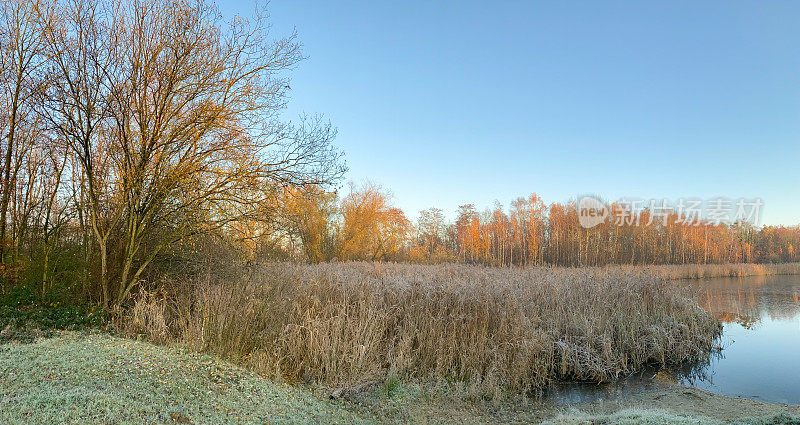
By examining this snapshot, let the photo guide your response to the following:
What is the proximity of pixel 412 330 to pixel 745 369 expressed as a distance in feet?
23.4

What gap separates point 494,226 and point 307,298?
96.5 feet

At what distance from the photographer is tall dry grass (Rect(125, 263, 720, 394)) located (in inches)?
242

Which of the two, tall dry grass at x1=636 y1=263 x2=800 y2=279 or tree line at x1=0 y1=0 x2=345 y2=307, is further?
tall dry grass at x1=636 y1=263 x2=800 y2=279

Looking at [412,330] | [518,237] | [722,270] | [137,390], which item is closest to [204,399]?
[137,390]

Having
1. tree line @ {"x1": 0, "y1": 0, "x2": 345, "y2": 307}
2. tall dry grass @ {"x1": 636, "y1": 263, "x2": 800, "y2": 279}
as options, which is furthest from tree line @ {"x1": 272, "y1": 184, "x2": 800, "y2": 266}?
tree line @ {"x1": 0, "y1": 0, "x2": 345, "y2": 307}

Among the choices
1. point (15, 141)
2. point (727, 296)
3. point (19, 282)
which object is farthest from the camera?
point (727, 296)

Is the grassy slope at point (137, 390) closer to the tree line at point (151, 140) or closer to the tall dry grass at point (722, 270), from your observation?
the tree line at point (151, 140)

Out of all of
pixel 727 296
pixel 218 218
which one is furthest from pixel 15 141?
pixel 727 296

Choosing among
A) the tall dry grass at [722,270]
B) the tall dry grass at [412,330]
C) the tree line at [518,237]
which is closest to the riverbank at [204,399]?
the tall dry grass at [412,330]

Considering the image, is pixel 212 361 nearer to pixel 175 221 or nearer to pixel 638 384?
pixel 175 221

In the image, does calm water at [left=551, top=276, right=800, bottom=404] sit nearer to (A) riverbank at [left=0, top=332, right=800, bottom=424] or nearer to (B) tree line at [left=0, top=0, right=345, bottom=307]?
(A) riverbank at [left=0, top=332, right=800, bottom=424]

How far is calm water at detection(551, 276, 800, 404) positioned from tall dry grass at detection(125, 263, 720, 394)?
1.22ft

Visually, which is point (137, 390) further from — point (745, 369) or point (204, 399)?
point (745, 369)

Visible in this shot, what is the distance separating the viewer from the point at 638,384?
24.8 feet
